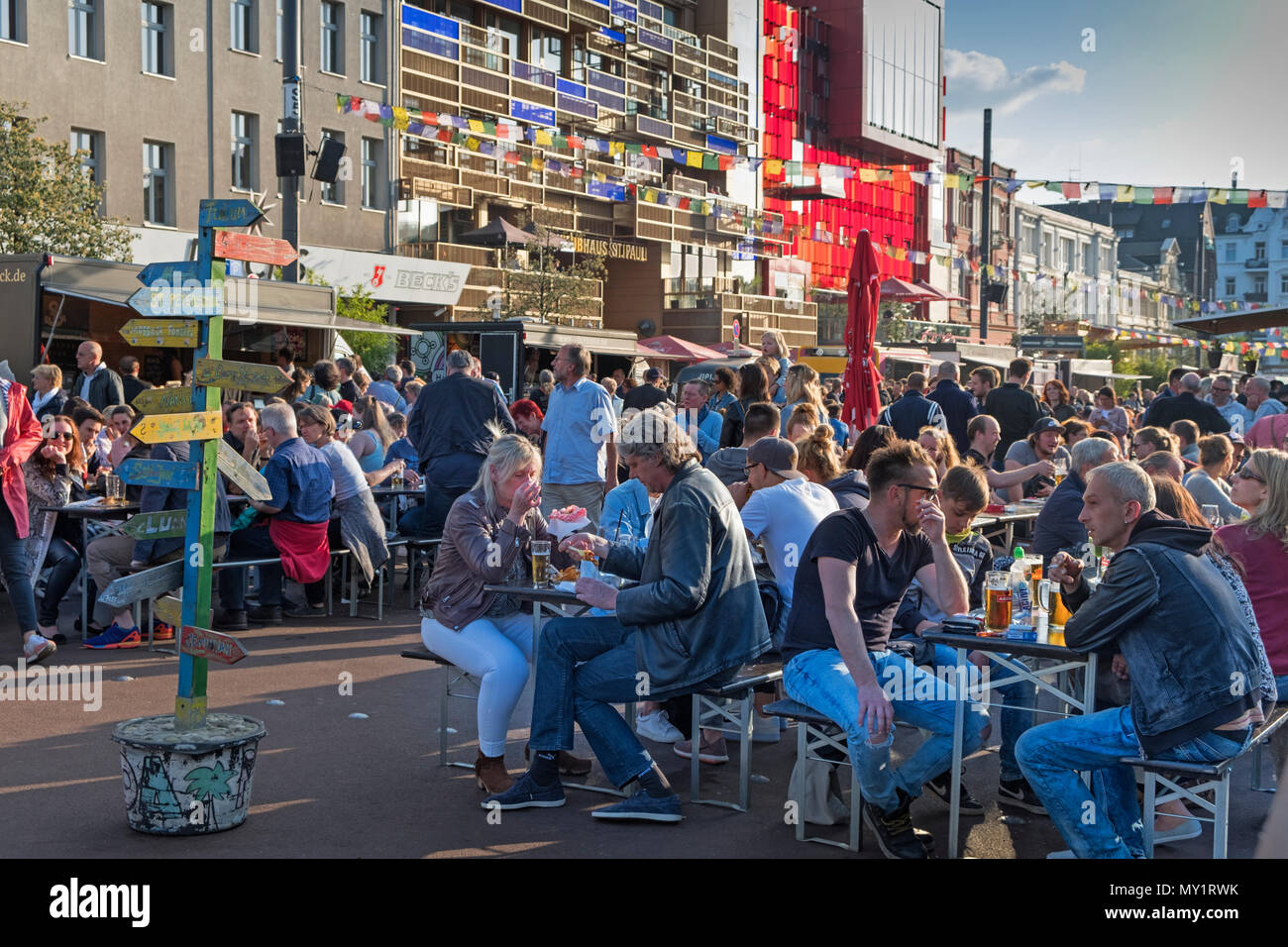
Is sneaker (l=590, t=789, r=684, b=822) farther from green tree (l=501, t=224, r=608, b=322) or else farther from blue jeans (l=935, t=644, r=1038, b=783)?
green tree (l=501, t=224, r=608, b=322)

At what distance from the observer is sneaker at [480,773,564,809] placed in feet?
18.8

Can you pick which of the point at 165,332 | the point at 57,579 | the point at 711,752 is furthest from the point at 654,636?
the point at 57,579

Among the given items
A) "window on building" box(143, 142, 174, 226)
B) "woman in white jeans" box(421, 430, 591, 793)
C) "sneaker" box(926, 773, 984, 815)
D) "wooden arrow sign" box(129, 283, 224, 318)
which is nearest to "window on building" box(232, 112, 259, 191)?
"window on building" box(143, 142, 174, 226)

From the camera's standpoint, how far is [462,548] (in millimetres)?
6281

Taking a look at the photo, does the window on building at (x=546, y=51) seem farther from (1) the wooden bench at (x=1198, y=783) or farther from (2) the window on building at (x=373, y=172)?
(1) the wooden bench at (x=1198, y=783)

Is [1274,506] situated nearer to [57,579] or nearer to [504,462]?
[504,462]

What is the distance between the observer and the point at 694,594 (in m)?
5.40

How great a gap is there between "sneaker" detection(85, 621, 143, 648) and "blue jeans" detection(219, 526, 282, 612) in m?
0.67

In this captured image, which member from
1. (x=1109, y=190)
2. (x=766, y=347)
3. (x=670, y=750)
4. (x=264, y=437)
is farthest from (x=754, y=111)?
(x=670, y=750)

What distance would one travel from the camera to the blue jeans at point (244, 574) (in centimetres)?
966

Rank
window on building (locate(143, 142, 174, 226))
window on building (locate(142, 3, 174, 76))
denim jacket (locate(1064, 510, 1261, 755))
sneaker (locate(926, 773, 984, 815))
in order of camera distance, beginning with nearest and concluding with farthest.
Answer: denim jacket (locate(1064, 510, 1261, 755)), sneaker (locate(926, 773, 984, 815)), window on building (locate(142, 3, 174, 76)), window on building (locate(143, 142, 174, 226))

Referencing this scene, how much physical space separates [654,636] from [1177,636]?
2027mm

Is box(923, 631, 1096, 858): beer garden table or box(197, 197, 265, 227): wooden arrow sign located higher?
box(197, 197, 265, 227): wooden arrow sign
